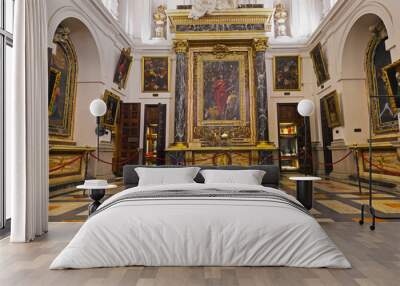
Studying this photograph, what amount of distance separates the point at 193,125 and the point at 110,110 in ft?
11.5

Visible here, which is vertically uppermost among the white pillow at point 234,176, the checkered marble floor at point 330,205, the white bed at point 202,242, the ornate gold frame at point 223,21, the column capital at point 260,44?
the ornate gold frame at point 223,21

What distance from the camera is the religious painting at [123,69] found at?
10.6 meters

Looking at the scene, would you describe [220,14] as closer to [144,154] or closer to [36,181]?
[144,154]

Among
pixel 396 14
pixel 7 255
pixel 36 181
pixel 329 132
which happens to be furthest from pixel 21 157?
pixel 329 132

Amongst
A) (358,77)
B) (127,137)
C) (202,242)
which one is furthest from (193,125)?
(202,242)

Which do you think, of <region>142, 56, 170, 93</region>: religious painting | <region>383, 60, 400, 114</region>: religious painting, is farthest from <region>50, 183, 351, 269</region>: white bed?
<region>142, 56, 170, 93</region>: religious painting

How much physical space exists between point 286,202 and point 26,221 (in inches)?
122

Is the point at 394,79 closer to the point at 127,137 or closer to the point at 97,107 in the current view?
the point at 97,107

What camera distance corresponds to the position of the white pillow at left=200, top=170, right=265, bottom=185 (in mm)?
4156

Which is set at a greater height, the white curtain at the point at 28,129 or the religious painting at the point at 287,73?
the religious painting at the point at 287,73

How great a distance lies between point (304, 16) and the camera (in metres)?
12.5

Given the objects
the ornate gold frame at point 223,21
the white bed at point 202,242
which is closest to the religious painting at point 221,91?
the ornate gold frame at point 223,21

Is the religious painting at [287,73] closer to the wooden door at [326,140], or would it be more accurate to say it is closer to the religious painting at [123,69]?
the wooden door at [326,140]

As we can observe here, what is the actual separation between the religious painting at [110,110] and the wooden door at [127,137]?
86 cm
